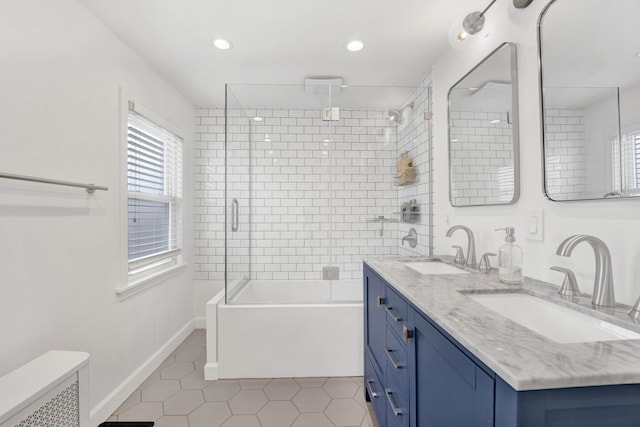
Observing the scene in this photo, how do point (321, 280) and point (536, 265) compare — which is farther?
point (321, 280)

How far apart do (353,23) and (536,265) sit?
5.65ft

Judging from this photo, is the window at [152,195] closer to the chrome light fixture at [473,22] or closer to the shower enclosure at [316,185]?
the shower enclosure at [316,185]

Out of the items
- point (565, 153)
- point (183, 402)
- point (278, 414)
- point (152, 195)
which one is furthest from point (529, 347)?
point (152, 195)

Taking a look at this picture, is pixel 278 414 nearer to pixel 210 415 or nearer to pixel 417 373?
pixel 210 415

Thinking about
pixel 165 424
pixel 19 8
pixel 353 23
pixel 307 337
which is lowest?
pixel 165 424

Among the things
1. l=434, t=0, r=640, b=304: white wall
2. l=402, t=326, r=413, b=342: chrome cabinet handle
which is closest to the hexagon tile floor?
l=402, t=326, r=413, b=342: chrome cabinet handle

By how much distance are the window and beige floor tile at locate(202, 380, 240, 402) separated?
1049mm

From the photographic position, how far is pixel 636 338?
0.76 metres

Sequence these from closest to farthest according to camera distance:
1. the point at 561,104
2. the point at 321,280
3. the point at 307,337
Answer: the point at 561,104
the point at 307,337
the point at 321,280

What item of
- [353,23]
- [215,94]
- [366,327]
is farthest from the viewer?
[215,94]

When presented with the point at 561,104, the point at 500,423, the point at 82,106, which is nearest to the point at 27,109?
the point at 82,106

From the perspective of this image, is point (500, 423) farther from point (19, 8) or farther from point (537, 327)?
point (19, 8)

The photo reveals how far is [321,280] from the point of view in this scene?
112 inches

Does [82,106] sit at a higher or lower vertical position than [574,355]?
higher
